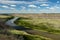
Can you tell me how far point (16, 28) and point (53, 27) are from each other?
626 mm

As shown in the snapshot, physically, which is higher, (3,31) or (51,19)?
(51,19)

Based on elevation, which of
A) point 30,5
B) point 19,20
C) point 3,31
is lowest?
point 3,31

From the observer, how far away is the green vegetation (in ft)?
6.69

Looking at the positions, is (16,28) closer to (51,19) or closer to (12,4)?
(12,4)

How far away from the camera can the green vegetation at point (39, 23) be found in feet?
6.69

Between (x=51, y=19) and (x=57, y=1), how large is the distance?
A: 0.32 metres

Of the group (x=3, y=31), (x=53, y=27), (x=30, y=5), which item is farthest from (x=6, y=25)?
(x=53, y=27)

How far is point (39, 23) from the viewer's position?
82.1 inches

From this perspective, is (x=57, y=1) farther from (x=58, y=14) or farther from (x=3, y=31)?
(x=3, y=31)

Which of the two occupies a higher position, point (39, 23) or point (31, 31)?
point (39, 23)

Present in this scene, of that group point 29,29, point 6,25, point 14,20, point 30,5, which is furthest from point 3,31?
point 30,5

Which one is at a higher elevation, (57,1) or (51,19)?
(57,1)

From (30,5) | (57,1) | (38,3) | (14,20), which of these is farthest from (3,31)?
(57,1)

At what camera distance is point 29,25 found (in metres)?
2.08
